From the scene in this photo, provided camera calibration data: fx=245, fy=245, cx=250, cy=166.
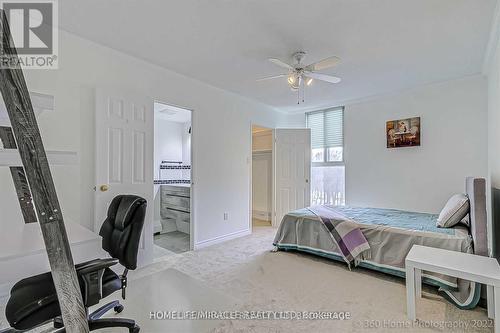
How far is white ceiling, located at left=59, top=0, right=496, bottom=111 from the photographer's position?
2045 millimetres

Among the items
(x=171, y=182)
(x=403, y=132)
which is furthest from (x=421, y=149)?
(x=171, y=182)

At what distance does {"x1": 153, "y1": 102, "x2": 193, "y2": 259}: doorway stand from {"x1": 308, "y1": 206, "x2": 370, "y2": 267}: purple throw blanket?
2.02 m

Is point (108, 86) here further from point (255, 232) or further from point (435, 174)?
point (435, 174)

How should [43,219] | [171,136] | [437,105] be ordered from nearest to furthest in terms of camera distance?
[43,219]
[437,105]
[171,136]

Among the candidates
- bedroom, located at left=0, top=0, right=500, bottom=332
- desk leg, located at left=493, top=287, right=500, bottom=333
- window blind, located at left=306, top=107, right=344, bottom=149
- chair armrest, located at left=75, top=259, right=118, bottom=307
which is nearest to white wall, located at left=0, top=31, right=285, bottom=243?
bedroom, located at left=0, top=0, right=500, bottom=332

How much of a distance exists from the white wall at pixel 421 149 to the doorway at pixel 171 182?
3.10 meters

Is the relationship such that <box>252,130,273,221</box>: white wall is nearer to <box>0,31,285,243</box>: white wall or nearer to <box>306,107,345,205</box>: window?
<box>0,31,285,243</box>: white wall

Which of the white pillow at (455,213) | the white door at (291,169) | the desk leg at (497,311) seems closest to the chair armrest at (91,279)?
the desk leg at (497,311)

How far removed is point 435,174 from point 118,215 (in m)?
4.36

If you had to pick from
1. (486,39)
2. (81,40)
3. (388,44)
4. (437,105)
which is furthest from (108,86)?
(437,105)

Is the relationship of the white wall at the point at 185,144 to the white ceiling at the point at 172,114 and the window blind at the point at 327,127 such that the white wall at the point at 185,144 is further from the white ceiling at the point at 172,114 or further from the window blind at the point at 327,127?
the window blind at the point at 327,127

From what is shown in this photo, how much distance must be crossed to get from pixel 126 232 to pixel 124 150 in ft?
4.45

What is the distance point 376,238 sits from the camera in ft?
9.06

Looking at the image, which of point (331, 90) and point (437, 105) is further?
point (331, 90)
